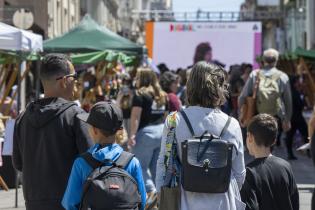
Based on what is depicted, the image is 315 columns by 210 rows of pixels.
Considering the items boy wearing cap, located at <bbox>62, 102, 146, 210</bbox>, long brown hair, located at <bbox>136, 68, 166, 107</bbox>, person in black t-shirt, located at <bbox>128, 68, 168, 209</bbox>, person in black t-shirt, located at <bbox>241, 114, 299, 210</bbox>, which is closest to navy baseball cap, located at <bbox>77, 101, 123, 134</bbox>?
boy wearing cap, located at <bbox>62, 102, 146, 210</bbox>

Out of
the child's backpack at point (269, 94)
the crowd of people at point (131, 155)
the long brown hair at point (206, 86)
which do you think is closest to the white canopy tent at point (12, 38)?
the child's backpack at point (269, 94)

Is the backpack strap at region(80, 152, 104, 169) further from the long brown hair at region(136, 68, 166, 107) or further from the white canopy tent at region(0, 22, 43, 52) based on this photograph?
the white canopy tent at region(0, 22, 43, 52)

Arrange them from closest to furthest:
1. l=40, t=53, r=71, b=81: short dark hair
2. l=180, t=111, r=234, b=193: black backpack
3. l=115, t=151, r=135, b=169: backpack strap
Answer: l=115, t=151, r=135, b=169: backpack strap < l=180, t=111, r=234, b=193: black backpack < l=40, t=53, r=71, b=81: short dark hair

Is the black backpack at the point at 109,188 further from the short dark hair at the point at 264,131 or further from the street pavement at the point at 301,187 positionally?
the street pavement at the point at 301,187

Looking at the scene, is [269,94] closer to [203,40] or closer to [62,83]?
[62,83]

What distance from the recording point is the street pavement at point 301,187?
34.0 feet

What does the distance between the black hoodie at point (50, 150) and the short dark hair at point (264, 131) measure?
1.18 m

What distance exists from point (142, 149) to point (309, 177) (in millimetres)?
4099

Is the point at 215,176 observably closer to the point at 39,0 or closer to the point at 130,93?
the point at 130,93

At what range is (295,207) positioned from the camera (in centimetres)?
539

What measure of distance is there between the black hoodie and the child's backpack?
24.4 feet

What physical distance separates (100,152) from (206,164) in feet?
2.03

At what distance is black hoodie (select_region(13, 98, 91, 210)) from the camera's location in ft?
16.5

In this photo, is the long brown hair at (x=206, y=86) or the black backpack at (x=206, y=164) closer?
the black backpack at (x=206, y=164)
